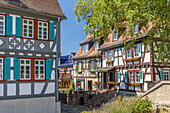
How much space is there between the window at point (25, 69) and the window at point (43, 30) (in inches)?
79.6

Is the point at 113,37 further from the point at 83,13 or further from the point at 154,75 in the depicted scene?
the point at 83,13

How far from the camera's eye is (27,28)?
14.7 m

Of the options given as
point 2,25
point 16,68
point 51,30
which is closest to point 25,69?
point 16,68

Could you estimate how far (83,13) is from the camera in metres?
12.9

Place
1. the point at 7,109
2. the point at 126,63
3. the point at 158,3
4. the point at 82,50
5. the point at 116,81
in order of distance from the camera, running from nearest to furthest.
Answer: the point at 158,3
the point at 7,109
the point at 126,63
the point at 116,81
the point at 82,50

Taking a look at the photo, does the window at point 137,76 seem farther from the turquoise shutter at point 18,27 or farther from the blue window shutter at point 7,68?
the blue window shutter at point 7,68

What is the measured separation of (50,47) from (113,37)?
1182cm

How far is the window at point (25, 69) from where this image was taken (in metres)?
14.3

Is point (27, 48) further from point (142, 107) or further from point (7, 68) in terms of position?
point (142, 107)

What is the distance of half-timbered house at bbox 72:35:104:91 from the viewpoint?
28.9 meters

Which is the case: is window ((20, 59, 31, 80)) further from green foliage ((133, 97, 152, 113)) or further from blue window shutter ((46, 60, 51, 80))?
green foliage ((133, 97, 152, 113))

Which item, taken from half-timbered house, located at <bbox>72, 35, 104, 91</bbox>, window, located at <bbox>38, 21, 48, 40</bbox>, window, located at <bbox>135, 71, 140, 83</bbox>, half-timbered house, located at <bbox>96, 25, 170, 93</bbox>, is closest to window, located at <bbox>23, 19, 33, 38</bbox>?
window, located at <bbox>38, 21, 48, 40</bbox>

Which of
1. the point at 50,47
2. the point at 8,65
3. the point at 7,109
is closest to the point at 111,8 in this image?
the point at 50,47

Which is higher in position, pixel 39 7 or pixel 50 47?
pixel 39 7
